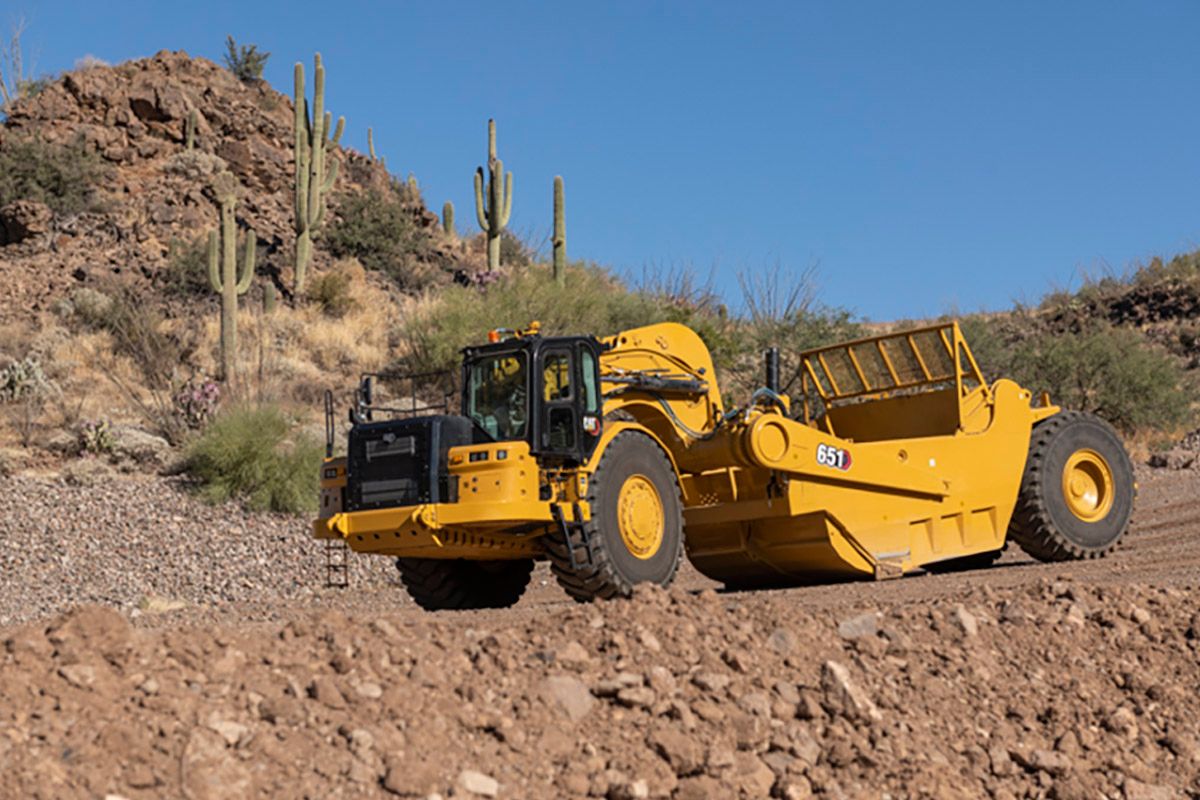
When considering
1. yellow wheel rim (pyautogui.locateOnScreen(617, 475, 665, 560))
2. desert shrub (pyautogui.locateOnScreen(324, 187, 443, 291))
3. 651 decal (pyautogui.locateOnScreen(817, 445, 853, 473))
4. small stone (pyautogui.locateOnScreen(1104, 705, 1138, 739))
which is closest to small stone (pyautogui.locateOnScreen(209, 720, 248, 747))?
small stone (pyautogui.locateOnScreen(1104, 705, 1138, 739))

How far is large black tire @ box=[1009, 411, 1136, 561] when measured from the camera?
13141 millimetres

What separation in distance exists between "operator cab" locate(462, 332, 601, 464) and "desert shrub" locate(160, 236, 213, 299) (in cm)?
2149

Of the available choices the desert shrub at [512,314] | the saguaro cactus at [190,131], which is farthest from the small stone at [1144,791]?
the saguaro cactus at [190,131]

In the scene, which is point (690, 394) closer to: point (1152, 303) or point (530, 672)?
point (530, 672)

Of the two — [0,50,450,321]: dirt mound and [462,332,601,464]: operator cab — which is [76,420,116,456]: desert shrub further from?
[462,332,601,464]: operator cab

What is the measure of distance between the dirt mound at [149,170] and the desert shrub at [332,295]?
3.53 ft

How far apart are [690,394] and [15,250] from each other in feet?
86.8

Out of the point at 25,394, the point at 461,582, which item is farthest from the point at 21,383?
the point at 461,582

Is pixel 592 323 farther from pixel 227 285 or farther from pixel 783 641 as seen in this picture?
pixel 783 641

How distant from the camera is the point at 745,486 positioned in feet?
38.7

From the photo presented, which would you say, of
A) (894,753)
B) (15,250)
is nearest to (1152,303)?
(15,250)

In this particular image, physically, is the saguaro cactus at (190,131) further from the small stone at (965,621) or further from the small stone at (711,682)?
the small stone at (711,682)

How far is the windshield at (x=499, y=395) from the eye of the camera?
1088cm

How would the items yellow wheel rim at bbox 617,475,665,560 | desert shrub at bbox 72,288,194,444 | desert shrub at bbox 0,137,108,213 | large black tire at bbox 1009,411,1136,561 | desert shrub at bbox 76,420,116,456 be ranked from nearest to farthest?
yellow wheel rim at bbox 617,475,665,560 < large black tire at bbox 1009,411,1136,561 < desert shrub at bbox 76,420,116,456 < desert shrub at bbox 72,288,194,444 < desert shrub at bbox 0,137,108,213
